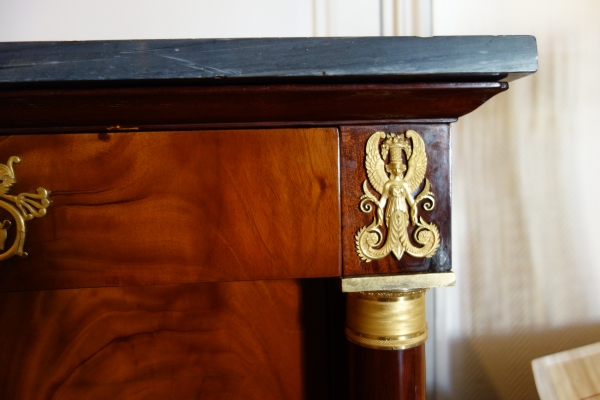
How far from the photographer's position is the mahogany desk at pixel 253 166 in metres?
0.27

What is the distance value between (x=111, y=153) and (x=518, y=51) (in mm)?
283

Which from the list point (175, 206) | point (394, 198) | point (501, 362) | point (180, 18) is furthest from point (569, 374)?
point (180, 18)

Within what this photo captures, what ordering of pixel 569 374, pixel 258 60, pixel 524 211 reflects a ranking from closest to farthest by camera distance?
pixel 258 60 < pixel 569 374 < pixel 524 211

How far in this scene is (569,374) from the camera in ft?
1.47

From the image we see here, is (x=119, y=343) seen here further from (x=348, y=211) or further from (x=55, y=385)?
(x=348, y=211)

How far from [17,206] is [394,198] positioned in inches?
10.4

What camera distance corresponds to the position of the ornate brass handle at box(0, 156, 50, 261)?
300 mm

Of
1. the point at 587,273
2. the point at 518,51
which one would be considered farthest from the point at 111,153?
the point at 587,273

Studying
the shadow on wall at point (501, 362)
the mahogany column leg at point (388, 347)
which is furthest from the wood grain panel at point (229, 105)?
the shadow on wall at point (501, 362)

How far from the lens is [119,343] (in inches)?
Answer: 18.0

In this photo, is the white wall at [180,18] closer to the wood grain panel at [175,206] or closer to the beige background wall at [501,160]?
the beige background wall at [501,160]

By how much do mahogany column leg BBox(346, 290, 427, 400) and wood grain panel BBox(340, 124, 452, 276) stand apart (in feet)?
0.08

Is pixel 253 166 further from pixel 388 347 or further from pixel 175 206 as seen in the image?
pixel 388 347

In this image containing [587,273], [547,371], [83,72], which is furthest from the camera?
[587,273]
